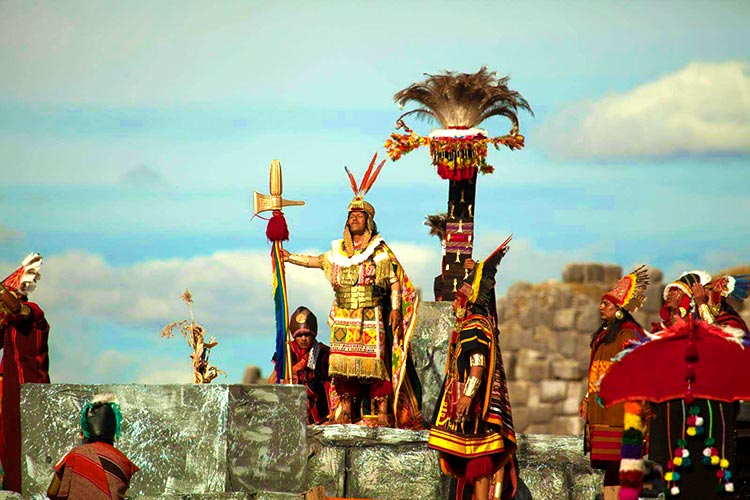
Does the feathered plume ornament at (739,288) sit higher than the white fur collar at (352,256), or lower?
lower

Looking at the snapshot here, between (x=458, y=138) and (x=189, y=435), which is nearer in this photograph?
(x=189, y=435)

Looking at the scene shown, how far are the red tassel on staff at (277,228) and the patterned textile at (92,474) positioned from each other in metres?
5.02

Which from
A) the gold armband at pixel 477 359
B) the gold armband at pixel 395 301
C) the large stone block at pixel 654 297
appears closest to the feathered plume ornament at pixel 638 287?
the gold armband at pixel 477 359

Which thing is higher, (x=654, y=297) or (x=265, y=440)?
(x=654, y=297)

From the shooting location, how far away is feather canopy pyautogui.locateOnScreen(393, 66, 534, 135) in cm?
1591

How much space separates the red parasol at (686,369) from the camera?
34.0 feet

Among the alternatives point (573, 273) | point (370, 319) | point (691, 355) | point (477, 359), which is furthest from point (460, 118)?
point (573, 273)

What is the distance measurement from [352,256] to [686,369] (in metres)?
5.27

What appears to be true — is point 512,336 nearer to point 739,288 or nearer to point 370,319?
point 370,319

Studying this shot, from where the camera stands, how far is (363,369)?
1502cm

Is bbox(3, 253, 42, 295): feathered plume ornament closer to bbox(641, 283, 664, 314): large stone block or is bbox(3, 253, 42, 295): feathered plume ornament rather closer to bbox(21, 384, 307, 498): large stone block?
bbox(21, 384, 307, 498): large stone block

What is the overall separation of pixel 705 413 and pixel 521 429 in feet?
63.7

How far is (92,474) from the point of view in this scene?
33.6 ft

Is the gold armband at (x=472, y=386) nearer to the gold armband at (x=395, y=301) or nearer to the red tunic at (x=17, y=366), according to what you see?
the gold armband at (x=395, y=301)
